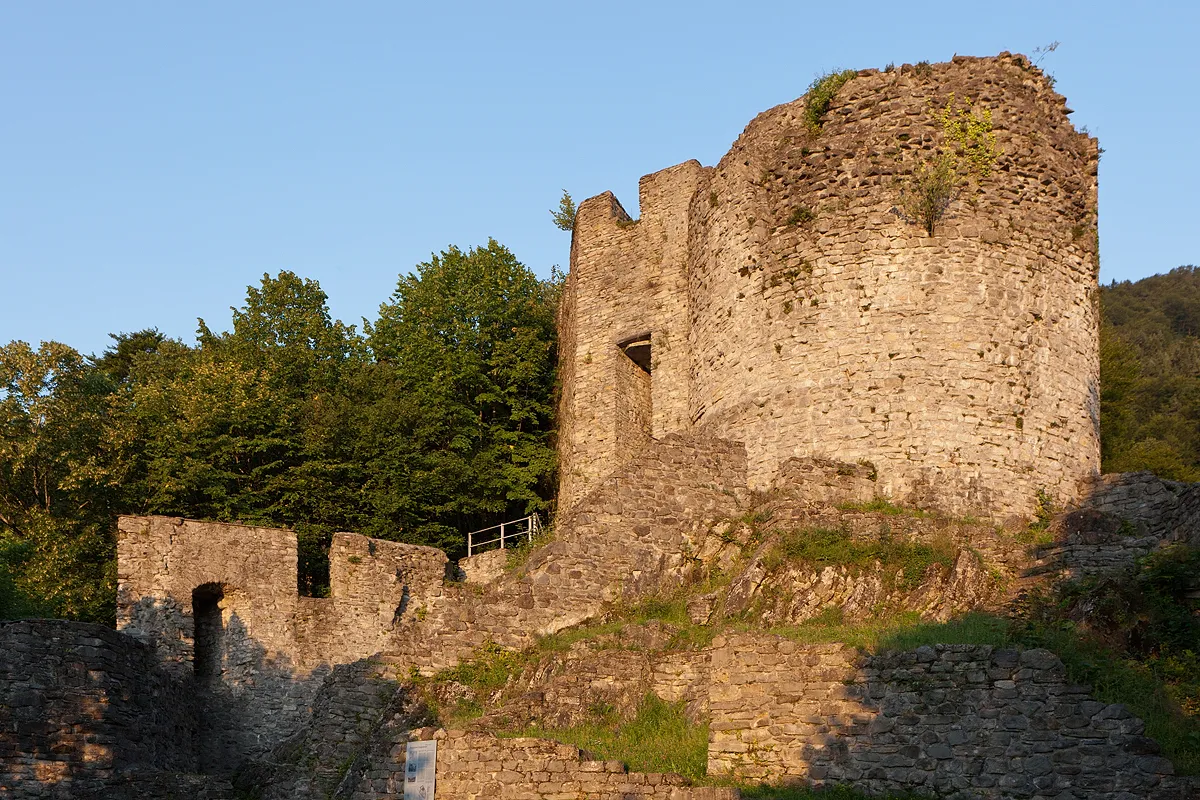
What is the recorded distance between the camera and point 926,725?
45.9ft

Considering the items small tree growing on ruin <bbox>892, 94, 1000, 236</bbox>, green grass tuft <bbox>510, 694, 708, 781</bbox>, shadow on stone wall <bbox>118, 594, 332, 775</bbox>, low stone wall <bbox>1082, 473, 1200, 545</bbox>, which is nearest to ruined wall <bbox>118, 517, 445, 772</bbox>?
shadow on stone wall <bbox>118, 594, 332, 775</bbox>

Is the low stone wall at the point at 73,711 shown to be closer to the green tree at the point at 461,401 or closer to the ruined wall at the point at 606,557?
the ruined wall at the point at 606,557

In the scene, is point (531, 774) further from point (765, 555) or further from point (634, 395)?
point (634, 395)

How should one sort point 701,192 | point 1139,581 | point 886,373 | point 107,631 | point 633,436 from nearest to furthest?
point 1139,581
point 107,631
point 886,373
point 701,192
point 633,436

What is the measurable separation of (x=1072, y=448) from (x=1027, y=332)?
6.61 ft

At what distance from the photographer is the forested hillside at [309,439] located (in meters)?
30.0

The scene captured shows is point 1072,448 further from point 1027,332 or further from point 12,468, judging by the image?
point 12,468

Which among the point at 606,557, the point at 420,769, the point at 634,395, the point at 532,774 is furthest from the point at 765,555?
the point at 634,395

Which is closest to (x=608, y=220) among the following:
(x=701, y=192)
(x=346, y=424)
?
(x=701, y=192)

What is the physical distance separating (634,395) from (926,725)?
16704 millimetres

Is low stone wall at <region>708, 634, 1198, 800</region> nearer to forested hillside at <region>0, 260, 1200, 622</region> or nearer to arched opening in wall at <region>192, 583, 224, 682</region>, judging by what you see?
arched opening in wall at <region>192, 583, 224, 682</region>

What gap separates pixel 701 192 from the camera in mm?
26625

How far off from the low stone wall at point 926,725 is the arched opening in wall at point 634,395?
14342 mm

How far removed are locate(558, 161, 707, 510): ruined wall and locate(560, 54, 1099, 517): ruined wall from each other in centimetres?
375
